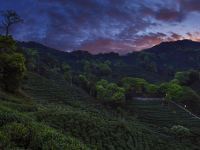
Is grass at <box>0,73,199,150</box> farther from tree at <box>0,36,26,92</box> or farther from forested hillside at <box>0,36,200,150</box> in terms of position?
tree at <box>0,36,26,92</box>

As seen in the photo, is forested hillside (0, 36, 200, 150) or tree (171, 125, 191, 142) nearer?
forested hillside (0, 36, 200, 150)

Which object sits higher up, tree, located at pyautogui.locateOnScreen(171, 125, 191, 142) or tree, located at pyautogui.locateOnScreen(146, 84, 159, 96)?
tree, located at pyautogui.locateOnScreen(146, 84, 159, 96)

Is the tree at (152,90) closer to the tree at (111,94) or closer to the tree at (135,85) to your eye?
the tree at (135,85)

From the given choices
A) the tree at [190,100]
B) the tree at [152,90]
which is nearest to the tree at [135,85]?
the tree at [152,90]

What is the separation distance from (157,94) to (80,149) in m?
102

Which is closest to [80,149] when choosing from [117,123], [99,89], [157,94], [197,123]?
[117,123]

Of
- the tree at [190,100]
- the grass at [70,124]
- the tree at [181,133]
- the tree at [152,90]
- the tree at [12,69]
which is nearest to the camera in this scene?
the grass at [70,124]

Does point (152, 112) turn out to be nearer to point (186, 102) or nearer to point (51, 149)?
point (186, 102)

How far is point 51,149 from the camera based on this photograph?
2033 centimetres

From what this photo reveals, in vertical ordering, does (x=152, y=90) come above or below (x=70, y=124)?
above

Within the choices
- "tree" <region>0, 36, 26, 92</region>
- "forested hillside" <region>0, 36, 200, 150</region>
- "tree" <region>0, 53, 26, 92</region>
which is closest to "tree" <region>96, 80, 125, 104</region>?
"forested hillside" <region>0, 36, 200, 150</region>

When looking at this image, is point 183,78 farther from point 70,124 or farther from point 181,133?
point 70,124

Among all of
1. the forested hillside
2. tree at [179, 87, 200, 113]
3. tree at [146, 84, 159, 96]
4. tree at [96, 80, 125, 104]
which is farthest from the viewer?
tree at [146, 84, 159, 96]

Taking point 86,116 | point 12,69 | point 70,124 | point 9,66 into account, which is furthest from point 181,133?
point 9,66
